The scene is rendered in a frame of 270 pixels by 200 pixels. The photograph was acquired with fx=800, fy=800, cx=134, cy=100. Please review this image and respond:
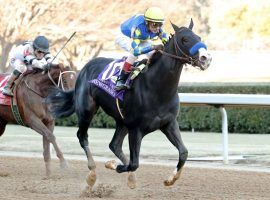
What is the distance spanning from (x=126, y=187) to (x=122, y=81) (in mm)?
1304

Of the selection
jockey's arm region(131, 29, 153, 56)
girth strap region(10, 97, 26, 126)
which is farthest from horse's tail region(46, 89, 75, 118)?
jockey's arm region(131, 29, 153, 56)

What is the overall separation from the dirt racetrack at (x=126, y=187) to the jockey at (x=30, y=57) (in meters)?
1.23

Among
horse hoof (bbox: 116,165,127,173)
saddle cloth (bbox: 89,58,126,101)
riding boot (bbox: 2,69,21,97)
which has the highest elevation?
saddle cloth (bbox: 89,58,126,101)

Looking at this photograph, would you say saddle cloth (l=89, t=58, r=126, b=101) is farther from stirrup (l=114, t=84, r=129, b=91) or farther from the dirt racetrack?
the dirt racetrack

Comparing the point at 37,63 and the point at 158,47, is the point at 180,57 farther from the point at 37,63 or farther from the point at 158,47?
the point at 37,63

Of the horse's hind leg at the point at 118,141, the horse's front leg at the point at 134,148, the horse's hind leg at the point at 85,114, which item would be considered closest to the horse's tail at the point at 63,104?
the horse's hind leg at the point at 85,114

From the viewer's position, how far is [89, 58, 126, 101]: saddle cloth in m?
8.28

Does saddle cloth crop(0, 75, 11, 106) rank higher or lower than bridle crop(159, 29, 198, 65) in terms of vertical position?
lower

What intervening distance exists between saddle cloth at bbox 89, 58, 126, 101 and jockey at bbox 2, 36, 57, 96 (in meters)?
1.58

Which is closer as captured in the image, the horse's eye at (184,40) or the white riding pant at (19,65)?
the horse's eye at (184,40)

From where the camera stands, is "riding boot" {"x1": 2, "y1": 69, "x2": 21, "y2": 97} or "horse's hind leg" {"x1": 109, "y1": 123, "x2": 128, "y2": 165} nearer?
"horse's hind leg" {"x1": 109, "y1": 123, "x2": 128, "y2": 165}

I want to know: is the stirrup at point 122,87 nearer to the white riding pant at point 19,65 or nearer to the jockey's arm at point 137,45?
the jockey's arm at point 137,45

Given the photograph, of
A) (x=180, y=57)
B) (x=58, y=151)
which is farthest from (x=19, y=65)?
(x=180, y=57)

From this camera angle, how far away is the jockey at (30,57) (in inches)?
399
